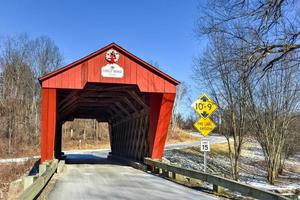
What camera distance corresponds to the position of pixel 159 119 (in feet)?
47.9

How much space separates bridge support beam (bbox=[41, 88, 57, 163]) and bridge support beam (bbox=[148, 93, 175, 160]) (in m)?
3.74

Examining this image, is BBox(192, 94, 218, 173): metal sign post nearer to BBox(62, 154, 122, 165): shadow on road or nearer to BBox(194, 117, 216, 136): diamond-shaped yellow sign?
BBox(194, 117, 216, 136): diamond-shaped yellow sign

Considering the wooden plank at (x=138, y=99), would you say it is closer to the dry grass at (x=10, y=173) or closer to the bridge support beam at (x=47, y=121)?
the bridge support beam at (x=47, y=121)

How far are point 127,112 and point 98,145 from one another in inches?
1055

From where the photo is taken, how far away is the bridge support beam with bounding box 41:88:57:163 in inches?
535

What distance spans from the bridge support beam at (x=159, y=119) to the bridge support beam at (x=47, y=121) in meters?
3.74

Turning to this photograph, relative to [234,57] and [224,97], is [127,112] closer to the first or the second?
[224,97]

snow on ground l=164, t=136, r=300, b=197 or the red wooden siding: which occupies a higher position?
the red wooden siding

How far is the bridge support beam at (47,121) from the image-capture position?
13.6 metres

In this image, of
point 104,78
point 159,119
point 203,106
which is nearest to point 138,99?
point 159,119

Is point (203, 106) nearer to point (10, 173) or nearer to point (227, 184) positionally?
point (227, 184)

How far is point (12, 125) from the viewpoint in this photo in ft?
131

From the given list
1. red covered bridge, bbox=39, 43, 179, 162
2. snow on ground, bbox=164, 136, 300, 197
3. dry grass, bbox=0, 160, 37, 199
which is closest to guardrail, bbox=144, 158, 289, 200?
red covered bridge, bbox=39, 43, 179, 162

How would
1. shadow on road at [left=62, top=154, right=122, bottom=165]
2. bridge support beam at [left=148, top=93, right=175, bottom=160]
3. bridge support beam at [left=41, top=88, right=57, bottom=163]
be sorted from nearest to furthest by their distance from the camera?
bridge support beam at [left=41, top=88, right=57, bottom=163] → bridge support beam at [left=148, top=93, right=175, bottom=160] → shadow on road at [left=62, top=154, right=122, bottom=165]
